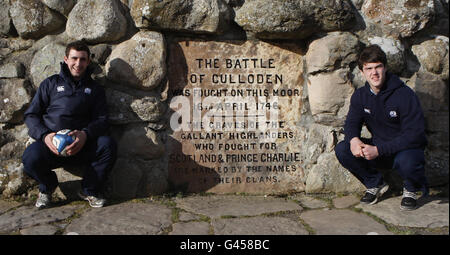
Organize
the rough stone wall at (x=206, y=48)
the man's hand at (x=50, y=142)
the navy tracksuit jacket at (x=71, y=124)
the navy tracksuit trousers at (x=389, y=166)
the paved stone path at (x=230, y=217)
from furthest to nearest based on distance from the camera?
the rough stone wall at (x=206, y=48), the navy tracksuit jacket at (x=71, y=124), the man's hand at (x=50, y=142), the navy tracksuit trousers at (x=389, y=166), the paved stone path at (x=230, y=217)

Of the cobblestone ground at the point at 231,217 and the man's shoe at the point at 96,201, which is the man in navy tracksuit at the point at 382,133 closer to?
the cobblestone ground at the point at 231,217

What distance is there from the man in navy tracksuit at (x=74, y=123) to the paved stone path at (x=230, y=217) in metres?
0.20

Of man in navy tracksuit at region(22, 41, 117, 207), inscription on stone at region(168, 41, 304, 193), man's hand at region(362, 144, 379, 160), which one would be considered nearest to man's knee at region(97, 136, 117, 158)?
man in navy tracksuit at region(22, 41, 117, 207)

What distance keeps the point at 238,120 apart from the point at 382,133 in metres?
1.13

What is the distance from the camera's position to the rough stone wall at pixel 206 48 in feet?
10.7

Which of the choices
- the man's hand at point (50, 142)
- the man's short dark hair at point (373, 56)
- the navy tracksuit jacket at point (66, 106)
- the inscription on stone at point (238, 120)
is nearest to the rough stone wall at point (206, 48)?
the inscription on stone at point (238, 120)

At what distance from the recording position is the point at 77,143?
2943 mm

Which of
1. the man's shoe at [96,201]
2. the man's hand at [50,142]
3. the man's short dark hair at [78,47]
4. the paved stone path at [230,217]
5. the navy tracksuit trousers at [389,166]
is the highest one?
the man's short dark hair at [78,47]

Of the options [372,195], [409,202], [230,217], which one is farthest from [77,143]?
[409,202]

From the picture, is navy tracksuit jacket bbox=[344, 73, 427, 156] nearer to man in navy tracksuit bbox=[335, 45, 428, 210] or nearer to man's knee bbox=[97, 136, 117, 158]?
man in navy tracksuit bbox=[335, 45, 428, 210]

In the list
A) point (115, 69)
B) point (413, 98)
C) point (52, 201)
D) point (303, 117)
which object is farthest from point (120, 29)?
point (413, 98)

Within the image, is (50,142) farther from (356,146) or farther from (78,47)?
(356,146)

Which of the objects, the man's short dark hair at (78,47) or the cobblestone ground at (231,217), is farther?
the man's short dark hair at (78,47)

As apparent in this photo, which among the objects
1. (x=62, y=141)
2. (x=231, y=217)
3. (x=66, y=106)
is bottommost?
(x=231, y=217)
